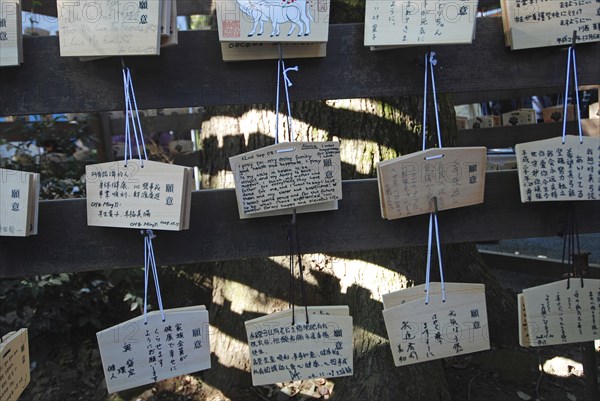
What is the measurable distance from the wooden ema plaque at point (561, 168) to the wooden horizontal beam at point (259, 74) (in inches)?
8.7

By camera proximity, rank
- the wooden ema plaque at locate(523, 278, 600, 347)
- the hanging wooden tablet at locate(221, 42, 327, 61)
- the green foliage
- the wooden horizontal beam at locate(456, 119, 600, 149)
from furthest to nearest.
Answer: the wooden horizontal beam at locate(456, 119, 600, 149), the green foliage, the wooden ema plaque at locate(523, 278, 600, 347), the hanging wooden tablet at locate(221, 42, 327, 61)

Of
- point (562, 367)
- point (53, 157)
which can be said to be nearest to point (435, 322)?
point (562, 367)

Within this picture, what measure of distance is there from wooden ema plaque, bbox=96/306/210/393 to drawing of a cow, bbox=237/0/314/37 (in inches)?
32.2

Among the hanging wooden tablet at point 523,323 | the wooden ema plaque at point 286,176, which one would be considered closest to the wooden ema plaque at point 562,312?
the hanging wooden tablet at point 523,323

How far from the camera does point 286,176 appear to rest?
1.50m

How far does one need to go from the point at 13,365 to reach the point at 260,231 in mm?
804

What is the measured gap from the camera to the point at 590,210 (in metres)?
1.78

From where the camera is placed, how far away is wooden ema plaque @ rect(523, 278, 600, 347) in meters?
1.68

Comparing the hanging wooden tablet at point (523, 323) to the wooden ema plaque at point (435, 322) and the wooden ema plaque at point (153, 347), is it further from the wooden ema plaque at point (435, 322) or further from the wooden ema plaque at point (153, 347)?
the wooden ema plaque at point (153, 347)

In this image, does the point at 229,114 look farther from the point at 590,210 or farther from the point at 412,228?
the point at 590,210

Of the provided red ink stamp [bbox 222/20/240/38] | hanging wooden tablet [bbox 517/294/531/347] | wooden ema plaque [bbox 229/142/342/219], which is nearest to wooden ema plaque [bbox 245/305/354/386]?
wooden ema plaque [bbox 229/142/342/219]

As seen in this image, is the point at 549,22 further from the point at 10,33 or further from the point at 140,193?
the point at 10,33

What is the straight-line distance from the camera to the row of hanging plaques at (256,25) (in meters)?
1.42

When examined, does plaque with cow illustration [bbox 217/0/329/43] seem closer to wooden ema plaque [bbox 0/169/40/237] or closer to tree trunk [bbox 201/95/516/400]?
wooden ema plaque [bbox 0/169/40/237]
